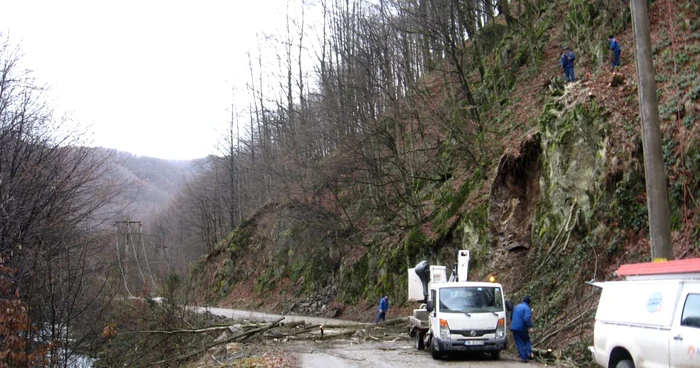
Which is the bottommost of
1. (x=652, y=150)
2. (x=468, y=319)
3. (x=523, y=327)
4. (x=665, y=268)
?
(x=523, y=327)

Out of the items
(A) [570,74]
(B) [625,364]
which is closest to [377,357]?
(B) [625,364]

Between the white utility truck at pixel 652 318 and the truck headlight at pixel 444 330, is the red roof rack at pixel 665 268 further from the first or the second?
the truck headlight at pixel 444 330

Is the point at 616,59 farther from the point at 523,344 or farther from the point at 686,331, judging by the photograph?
the point at 686,331

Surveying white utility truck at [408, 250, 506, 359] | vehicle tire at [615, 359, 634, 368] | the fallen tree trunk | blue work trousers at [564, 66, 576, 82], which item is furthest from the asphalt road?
blue work trousers at [564, 66, 576, 82]

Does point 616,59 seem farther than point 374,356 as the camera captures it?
Yes

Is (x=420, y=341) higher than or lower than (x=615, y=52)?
lower

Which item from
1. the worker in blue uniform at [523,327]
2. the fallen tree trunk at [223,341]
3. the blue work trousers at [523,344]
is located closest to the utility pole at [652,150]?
the worker in blue uniform at [523,327]

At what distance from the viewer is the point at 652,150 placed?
13.2m

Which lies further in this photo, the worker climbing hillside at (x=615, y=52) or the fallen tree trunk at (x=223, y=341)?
the worker climbing hillside at (x=615, y=52)

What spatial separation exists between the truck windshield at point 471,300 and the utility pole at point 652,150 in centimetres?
519

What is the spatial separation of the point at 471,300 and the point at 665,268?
795 centimetres

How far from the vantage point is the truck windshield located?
17359 millimetres

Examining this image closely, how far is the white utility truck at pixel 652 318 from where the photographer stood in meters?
9.19

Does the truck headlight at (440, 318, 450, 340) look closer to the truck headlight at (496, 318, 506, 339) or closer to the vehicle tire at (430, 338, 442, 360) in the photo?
the vehicle tire at (430, 338, 442, 360)
